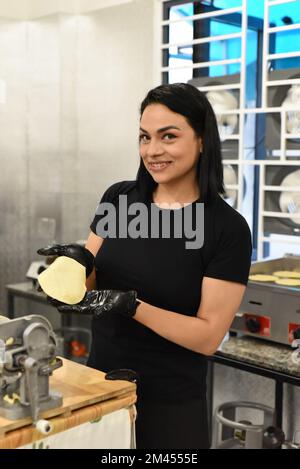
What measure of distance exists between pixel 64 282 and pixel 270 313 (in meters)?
1.21

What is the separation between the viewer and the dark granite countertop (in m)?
2.32

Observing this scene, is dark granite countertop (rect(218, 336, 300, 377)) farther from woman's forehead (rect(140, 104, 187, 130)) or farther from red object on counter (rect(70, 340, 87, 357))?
red object on counter (rect(70, 340, 87, 357))

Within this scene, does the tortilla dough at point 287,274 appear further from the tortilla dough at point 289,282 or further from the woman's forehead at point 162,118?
the woman's forehead at point 162,118

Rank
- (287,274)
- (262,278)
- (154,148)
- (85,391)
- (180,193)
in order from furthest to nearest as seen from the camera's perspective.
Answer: (287,274)
(262,278)
(180,193)
(154,148)
(85,391)

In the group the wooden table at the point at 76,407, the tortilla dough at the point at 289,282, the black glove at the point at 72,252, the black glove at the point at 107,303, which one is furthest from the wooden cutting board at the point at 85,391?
the tortilla dough at the point at 289,282

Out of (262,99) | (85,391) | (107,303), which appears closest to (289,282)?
(262,99)

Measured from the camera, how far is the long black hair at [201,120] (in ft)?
5.52

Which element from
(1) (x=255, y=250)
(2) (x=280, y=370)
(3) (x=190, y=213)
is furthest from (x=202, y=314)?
(1) (x=255, y=250)

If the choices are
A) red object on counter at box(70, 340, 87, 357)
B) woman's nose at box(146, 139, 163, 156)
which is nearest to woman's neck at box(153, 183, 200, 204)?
woman's nose at box(146, 139, 163, 156)

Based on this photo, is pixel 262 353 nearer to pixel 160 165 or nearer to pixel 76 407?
pixel 160 165

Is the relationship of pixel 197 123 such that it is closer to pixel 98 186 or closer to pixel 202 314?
pixel 202 314

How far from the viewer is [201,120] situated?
1.72m

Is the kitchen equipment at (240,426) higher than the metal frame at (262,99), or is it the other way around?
the metal frame at (262,99)
